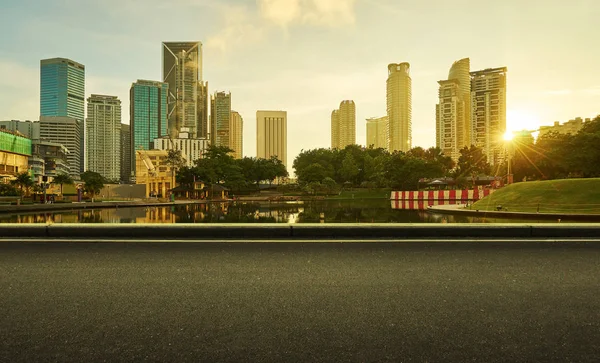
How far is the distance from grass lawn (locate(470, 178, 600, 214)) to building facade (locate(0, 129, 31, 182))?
113 m

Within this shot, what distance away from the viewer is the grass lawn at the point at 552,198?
21462mm

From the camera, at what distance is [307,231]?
21.9 ft

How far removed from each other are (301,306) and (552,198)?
27.2m

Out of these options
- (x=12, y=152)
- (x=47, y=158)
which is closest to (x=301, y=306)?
(x=12, y=152)

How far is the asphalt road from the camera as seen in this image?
2432mm

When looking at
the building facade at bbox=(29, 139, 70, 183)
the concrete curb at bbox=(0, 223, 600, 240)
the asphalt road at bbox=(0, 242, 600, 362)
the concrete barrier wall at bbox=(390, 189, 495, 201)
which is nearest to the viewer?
the asphalt road at bbox=(0, 242, 600, 362)

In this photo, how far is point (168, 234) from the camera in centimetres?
678

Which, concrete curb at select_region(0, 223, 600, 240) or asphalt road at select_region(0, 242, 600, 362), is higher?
concrete curb at select_region(0, 223, 600, 240)

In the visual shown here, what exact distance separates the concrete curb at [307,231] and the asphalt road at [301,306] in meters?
1.32

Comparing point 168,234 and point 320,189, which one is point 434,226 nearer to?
point 168,234

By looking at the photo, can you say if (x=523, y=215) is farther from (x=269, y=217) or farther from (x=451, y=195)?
(x=451, y=195)

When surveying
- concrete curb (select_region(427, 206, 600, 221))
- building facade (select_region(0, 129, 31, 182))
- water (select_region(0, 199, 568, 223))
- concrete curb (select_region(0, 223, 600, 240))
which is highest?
building facade (select_region(0, 129, 31, 182))

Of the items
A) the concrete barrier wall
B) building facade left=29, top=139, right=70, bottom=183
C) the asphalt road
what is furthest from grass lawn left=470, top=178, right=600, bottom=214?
building facade left=29, top=139, right=70, bottom=183

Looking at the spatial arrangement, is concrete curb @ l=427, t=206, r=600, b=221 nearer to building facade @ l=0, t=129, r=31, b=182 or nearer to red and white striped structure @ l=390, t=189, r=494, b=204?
red and white striped structure @ l=390, t=189, r=494, b=204
